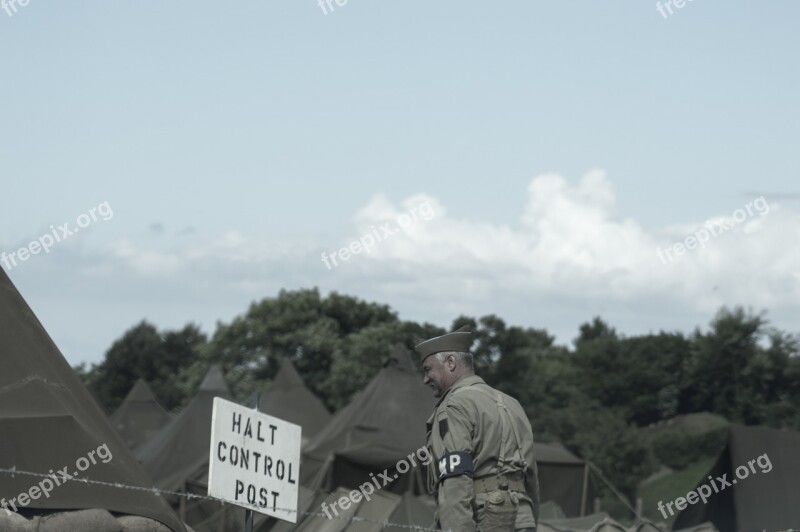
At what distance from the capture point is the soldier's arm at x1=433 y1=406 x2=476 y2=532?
7590mm

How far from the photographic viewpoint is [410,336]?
64438 millimetres

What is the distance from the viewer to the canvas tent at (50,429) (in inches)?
360

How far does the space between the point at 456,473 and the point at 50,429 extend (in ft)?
10.5

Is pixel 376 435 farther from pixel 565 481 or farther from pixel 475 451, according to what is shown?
pixel 475 451

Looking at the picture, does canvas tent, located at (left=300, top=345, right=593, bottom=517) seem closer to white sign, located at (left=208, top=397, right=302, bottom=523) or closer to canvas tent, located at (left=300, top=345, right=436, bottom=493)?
canvas tent, located at (left=300, top=345, right=436, bottom=493)

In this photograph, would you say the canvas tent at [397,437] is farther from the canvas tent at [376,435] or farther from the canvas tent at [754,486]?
the canvas tent at [754,486]

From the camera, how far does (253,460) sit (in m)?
8.38

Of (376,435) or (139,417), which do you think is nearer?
(376,435)

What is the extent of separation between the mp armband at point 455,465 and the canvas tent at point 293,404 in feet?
74.4

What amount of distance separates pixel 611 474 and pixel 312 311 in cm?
2600

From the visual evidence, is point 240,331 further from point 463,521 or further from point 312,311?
point 463,521

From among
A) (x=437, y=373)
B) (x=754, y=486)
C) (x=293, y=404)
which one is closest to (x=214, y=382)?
(x=293, y=404)

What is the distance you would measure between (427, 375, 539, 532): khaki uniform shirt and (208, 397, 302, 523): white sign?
1045 millimetres

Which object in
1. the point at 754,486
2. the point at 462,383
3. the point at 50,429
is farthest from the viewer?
the point at 754,486
